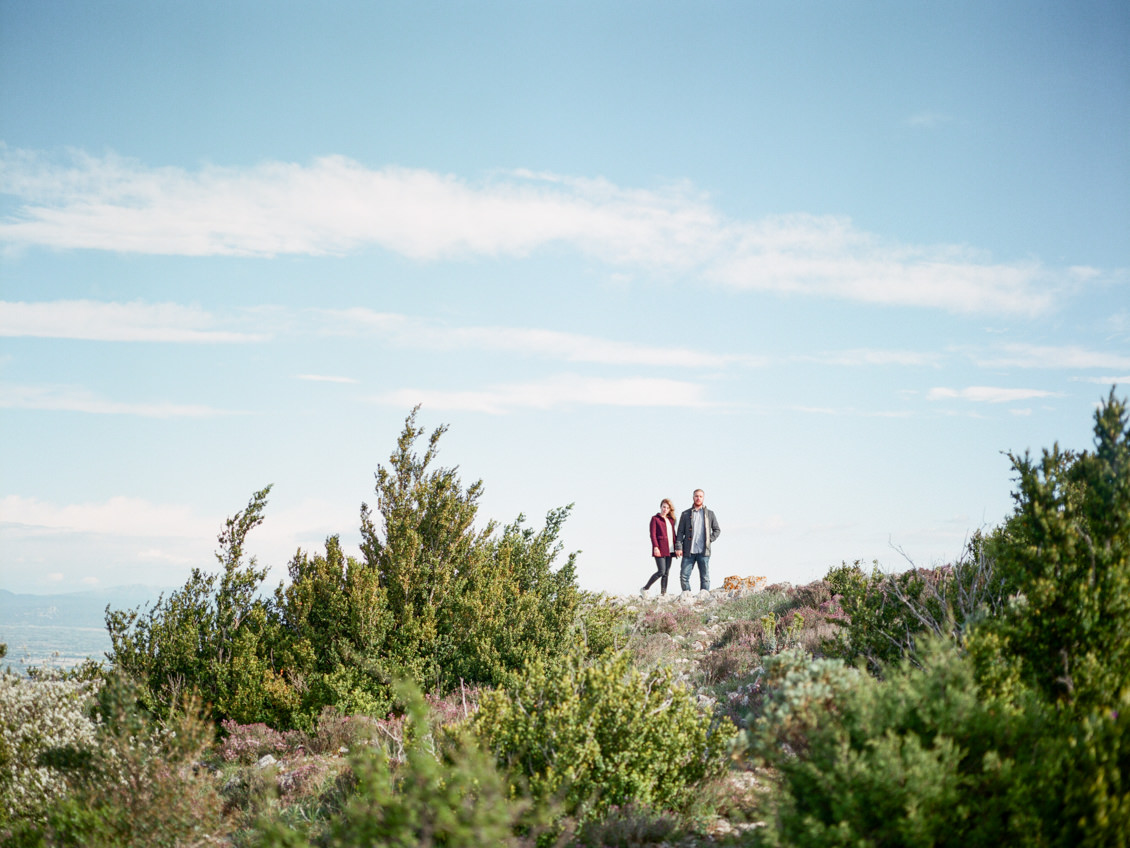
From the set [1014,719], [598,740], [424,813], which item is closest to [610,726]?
[598,740]

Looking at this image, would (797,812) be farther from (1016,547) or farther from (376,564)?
(376,564)

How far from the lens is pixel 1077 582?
462 centimetres

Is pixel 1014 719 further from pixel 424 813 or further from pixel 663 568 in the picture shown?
pixel 663 568

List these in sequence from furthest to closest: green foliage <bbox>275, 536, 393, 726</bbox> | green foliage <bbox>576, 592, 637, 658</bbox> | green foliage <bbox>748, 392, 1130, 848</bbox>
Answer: green foliage <bbox>576, 592, 637, 658</bbox>
green foliage <bbox>275, 536, 393, 726</bbox>
green foliage <bbox>748, 392, 1130, 848</bbox>

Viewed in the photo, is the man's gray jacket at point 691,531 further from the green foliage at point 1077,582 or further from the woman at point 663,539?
the green foliage at point 1077,582

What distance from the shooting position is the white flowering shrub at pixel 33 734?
5.34 m

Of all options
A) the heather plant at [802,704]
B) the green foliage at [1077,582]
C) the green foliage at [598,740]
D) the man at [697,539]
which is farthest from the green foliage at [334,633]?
the man at [697,539]

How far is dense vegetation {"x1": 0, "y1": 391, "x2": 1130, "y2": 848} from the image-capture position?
3.44 m

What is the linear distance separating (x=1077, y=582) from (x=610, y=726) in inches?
117

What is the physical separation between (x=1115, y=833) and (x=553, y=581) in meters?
8.34

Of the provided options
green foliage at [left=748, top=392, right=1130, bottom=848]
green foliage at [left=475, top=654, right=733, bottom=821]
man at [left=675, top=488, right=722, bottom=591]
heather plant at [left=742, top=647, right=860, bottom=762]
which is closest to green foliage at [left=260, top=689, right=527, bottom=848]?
green foliage at [left=475, top=654, right=733, bottom=821]

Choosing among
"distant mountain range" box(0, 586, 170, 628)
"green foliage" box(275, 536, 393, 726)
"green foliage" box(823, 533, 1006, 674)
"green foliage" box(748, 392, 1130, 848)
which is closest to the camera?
"green foliage" box(748, 392, 1130, 848)

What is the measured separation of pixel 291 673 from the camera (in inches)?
340

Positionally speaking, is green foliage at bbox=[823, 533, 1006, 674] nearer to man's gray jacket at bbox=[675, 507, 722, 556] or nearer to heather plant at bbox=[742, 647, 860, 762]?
heather plant at bbox=[742, 647, 860, 762]
